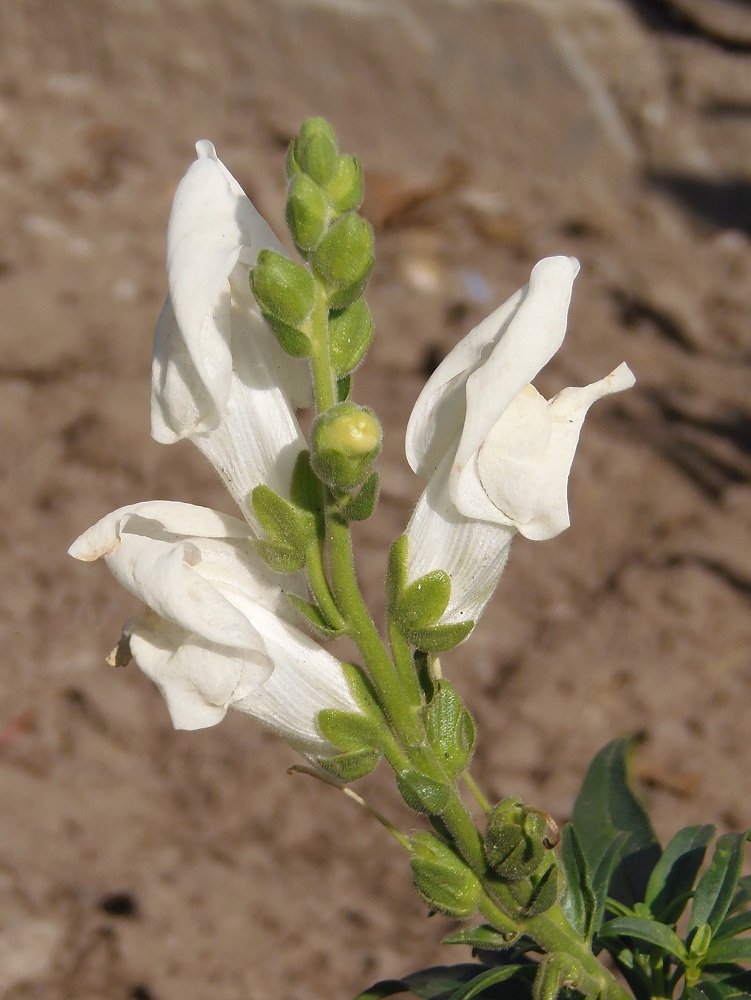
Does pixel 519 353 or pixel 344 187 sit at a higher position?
pixel 344 187

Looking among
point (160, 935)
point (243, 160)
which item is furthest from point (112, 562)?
point (243, 160)

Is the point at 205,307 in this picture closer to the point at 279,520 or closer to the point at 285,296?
the point at 285,296

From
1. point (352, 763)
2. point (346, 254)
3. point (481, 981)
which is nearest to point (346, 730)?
point (352, 763)

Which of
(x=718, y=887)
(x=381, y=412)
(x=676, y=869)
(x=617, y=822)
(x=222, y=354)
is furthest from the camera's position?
(x=381, y=412)

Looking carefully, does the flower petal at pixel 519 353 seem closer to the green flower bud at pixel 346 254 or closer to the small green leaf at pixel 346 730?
the green flower bud at pixel 346 254

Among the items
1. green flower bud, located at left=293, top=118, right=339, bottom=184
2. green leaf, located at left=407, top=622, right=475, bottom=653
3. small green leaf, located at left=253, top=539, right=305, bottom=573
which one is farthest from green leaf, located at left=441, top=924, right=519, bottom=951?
green flower bud, located at left=293, top=118, right=339, bottom=184
